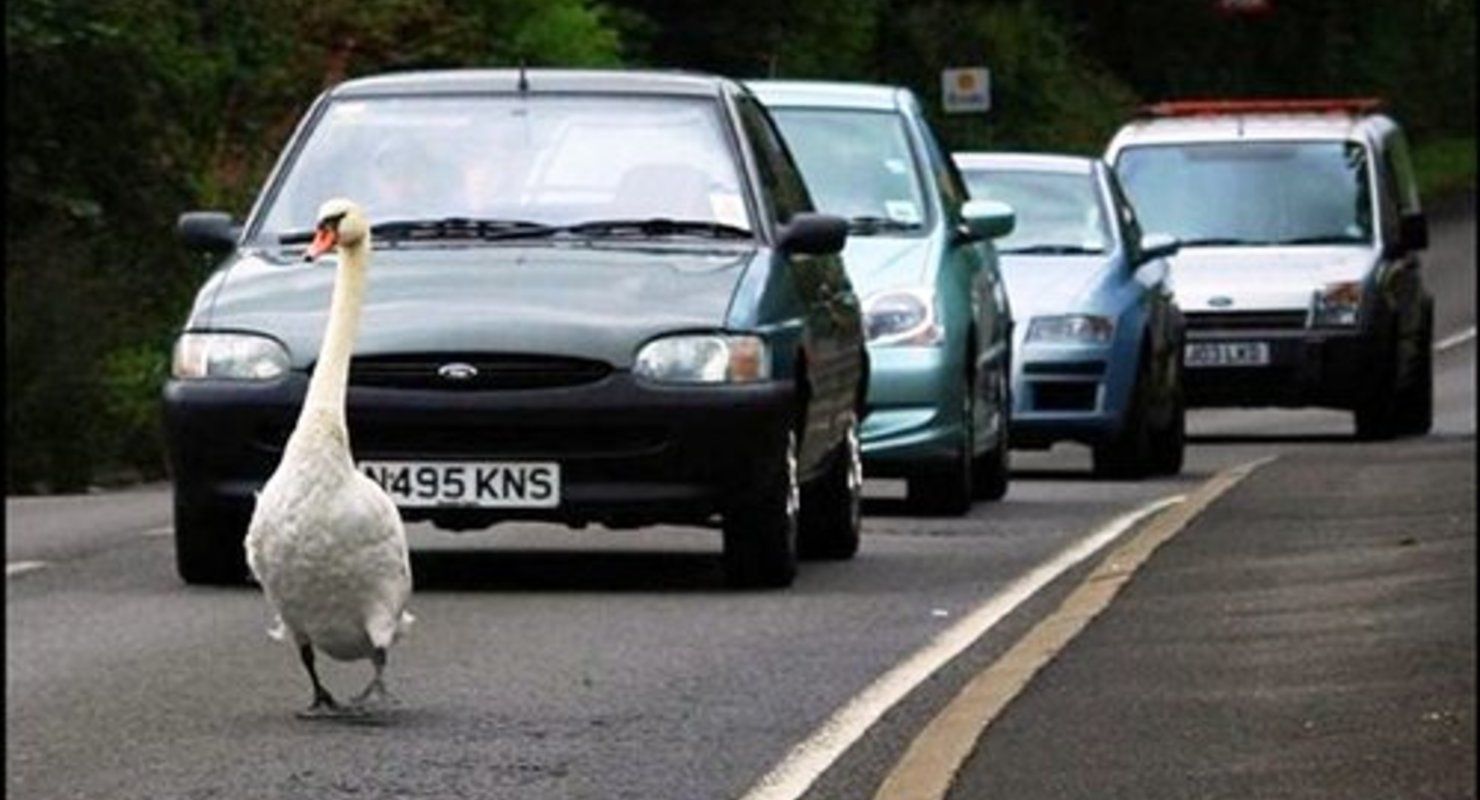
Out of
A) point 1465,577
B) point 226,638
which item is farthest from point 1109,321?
point 226,638

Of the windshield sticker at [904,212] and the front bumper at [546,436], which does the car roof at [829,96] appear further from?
the front bumper at [546,436]

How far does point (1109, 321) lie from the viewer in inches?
1003

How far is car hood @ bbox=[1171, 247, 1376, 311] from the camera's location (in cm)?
3095

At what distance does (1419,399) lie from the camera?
33.0 metres

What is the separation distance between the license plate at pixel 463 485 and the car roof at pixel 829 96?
20.4ft

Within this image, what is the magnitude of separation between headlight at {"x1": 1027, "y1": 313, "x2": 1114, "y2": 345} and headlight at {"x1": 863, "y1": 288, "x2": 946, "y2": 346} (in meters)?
4.42

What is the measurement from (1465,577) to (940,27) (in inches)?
1625

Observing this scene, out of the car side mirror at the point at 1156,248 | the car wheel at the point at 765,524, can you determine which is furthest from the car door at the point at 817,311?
the car side mirror at the point at 1156,248

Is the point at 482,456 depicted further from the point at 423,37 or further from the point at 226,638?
the point at 423,37

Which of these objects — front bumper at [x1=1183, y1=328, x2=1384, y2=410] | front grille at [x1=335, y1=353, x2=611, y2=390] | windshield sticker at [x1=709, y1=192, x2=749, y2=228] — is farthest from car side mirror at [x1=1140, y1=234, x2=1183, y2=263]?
front grille at [x1=335, y1=353, x2=611, y2=390]

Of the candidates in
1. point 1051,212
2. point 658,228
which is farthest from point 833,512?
point 1051,212

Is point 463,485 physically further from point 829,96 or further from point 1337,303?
point 1337,303

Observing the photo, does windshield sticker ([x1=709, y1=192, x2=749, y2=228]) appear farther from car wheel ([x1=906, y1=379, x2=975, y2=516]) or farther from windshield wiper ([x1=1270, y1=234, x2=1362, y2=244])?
windshield wiper ([x1=1270, y1=234, x2=1362, y2=244])

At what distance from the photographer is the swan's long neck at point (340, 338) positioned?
1311cm
